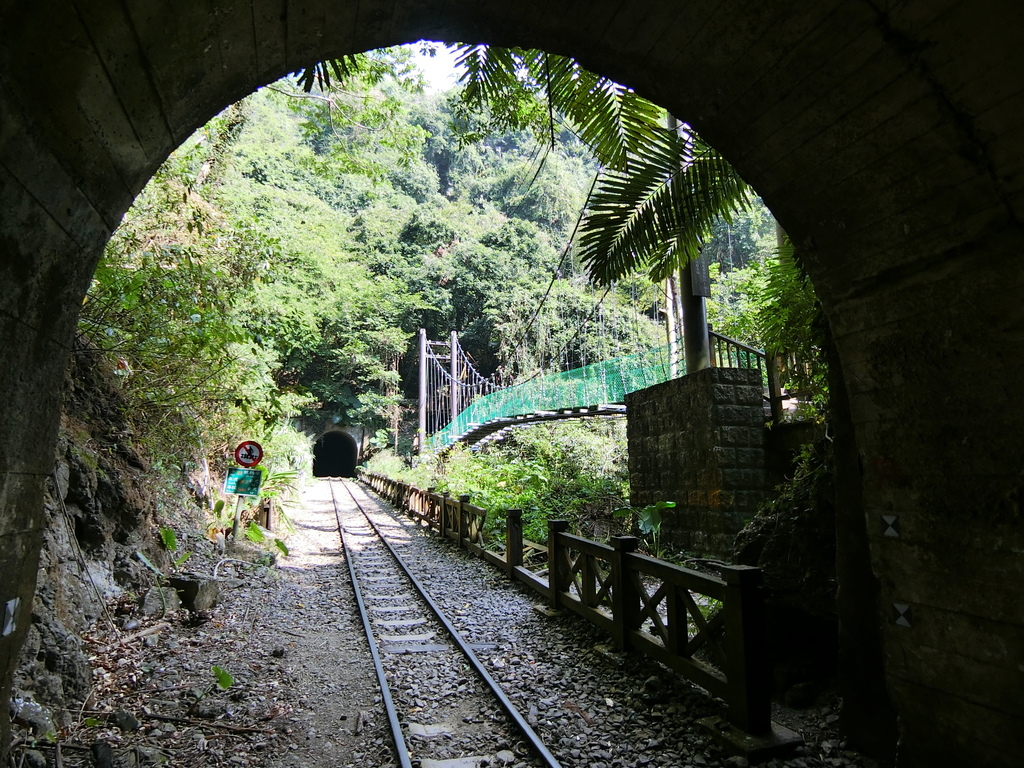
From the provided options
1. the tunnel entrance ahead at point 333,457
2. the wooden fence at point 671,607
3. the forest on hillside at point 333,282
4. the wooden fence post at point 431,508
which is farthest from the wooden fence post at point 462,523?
the tunnel entrance ahead at point 333,457

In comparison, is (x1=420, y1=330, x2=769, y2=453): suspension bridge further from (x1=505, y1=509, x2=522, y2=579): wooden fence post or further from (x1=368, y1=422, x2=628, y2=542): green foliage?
(x1=505, y1=509, x2=522, y2=579): wooden fence post

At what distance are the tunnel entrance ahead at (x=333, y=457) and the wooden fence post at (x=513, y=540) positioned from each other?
3770cm

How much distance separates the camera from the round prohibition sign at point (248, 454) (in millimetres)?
8117

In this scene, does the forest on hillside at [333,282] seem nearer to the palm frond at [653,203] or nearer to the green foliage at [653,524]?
the palm frond at [653,203]

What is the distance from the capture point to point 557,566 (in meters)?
6.14

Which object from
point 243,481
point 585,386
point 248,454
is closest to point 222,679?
point 243,481

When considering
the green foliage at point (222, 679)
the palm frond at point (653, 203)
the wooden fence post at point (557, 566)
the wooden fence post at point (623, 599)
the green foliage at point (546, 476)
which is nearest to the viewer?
the palm frond at point (653, 203)

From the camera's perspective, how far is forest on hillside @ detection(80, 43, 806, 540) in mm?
6316

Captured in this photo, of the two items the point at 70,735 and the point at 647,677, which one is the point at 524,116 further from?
the point at 70,735

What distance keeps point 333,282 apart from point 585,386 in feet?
28.6

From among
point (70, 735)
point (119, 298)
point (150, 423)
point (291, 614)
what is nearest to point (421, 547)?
point (291, 614)

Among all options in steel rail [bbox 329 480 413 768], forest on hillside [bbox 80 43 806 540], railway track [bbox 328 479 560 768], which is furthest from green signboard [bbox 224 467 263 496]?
railway track [bbox 328 479 560 768]

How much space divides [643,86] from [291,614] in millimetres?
6238

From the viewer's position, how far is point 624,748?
333 centimetres
